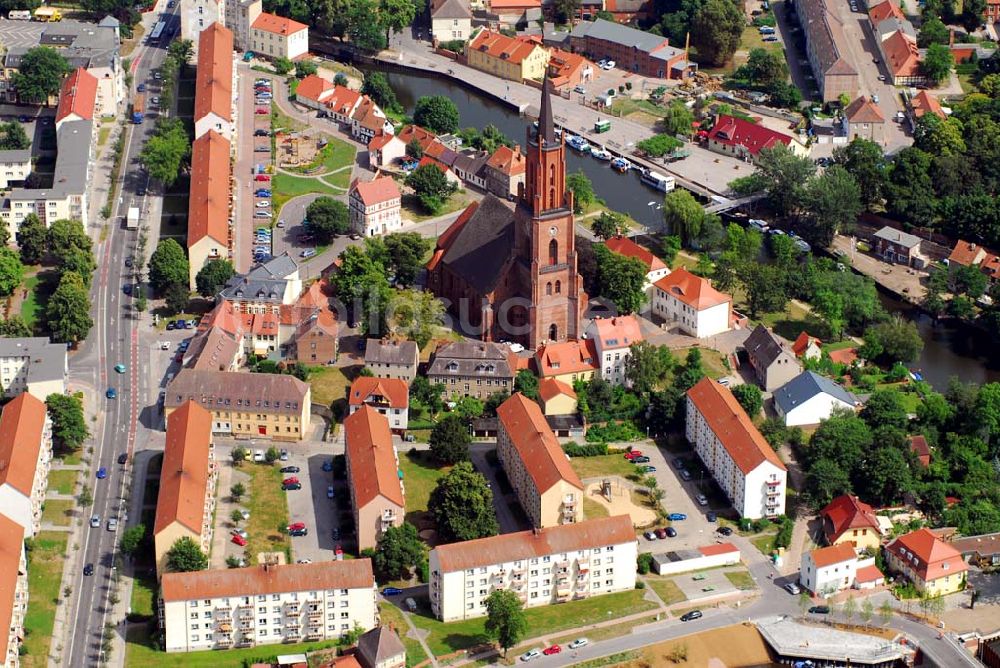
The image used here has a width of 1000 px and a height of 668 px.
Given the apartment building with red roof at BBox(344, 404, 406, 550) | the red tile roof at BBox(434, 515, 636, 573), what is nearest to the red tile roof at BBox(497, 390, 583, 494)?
the red tile roof at BBox(434, 515, 636, 573)

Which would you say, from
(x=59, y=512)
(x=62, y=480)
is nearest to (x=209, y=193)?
(x=62, y=480)

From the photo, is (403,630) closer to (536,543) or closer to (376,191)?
(536,543)

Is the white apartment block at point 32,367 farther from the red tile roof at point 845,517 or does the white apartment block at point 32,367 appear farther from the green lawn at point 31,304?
the red tile roof at point 845,517

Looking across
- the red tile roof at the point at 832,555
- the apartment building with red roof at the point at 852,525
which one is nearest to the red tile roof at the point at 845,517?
the apartment building with red roof at the point at 852,525

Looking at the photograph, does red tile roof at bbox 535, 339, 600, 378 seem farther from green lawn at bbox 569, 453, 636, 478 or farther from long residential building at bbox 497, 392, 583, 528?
green lawn at bbox 569, 453, 636, 478

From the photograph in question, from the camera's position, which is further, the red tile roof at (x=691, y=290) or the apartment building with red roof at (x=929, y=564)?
the red tile roof at (x=691, y=290)

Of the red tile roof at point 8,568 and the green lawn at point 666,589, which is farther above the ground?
the red tile roof at point 8,568

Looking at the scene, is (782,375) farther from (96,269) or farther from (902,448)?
(96,269)
